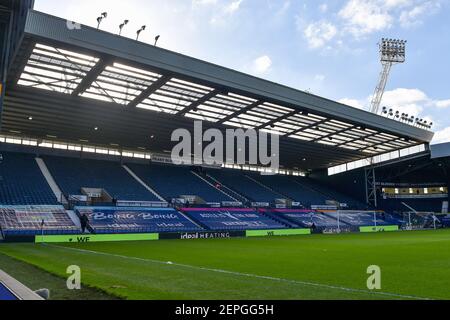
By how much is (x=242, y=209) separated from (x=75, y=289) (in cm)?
3599

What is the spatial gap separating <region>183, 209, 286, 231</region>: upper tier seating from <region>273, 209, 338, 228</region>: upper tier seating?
308 cm

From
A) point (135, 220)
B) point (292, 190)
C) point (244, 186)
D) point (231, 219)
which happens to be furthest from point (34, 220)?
point (292, 190)

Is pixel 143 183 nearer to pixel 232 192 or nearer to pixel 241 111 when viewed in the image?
pixel 232 192

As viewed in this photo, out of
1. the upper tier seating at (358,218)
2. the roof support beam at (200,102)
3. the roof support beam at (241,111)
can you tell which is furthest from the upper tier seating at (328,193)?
the roof support beam at (200,102)

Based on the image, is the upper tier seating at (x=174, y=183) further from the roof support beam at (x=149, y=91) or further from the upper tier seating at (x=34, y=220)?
the roof support beam at (x=149, y=91)

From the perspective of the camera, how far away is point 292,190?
2174 inches

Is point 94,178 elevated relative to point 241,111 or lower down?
lower down

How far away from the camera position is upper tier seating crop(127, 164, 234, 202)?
42.7m

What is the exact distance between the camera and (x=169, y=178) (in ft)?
150

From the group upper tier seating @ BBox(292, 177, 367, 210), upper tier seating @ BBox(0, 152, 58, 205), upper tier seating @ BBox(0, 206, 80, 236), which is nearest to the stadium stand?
upper tier seating @ BBox(292, 177, 367, 210)

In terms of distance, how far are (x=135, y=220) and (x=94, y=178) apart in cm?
910

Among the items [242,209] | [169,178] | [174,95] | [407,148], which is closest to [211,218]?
[242,209]

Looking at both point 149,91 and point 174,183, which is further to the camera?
point 174,183

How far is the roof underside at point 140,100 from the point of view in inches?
904
